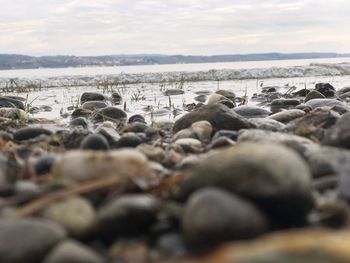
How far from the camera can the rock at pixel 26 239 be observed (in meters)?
1.71

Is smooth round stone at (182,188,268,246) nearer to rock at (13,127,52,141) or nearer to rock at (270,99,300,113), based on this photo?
rock at (13,127,52,141)

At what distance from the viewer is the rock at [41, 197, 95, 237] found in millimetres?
1879

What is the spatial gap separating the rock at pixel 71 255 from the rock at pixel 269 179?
1.80 ft

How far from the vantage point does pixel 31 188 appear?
7.06 feet

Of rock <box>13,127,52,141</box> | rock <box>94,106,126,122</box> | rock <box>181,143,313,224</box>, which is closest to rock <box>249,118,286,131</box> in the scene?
rock <box>13,127,52,141</box>

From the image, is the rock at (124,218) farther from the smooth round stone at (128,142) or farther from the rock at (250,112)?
the rock at (250,112)

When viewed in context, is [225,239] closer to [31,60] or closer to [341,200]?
[341,200]

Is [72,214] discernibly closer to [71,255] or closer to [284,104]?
[71,255]

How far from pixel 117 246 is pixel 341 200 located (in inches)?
38.4

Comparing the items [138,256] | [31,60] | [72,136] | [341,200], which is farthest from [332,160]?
[31,60]

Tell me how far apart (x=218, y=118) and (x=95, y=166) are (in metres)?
2.69

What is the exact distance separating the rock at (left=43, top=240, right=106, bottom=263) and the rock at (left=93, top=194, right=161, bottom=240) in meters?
0.17

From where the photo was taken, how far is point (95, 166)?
2.20 m

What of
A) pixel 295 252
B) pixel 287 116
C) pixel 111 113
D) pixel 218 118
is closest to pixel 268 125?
pixel 218 118
